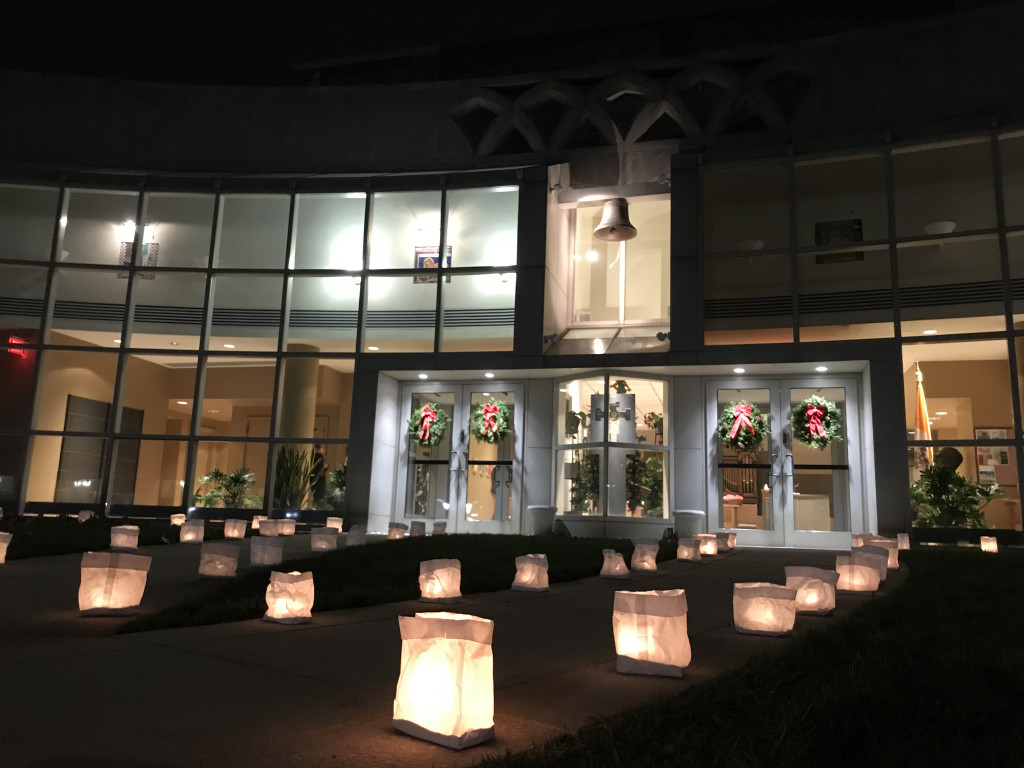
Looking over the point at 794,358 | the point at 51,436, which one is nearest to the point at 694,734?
the point at 794,358

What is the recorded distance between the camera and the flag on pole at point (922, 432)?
13.8m

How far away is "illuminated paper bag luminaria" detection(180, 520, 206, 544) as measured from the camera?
10.8 metres

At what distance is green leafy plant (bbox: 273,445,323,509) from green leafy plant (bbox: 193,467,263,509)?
51cm

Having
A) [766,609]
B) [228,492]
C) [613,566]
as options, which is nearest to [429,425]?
[228,492]

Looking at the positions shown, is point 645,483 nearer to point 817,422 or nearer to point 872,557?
point 817,422

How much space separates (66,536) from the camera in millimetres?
10109

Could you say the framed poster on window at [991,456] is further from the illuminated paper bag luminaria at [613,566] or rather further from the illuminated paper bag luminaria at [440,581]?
the illuminated paper bag luminaria at [440,581]

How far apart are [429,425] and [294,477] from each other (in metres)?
3.10

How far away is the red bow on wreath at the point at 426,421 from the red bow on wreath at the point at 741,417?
6240 mm

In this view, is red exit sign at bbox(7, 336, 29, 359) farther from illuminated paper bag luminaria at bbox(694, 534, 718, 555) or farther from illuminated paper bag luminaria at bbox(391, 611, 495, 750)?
illuminated paper bag luminaria at bbox(391, 611, 495, 750)

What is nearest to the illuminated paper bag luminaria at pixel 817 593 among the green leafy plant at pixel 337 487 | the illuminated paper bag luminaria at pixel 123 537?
the illuminated paper bag luminaria at pixel 123 537

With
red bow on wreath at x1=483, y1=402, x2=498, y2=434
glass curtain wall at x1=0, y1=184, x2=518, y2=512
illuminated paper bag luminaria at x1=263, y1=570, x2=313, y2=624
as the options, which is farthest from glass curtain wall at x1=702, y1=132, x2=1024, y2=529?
illuminated paper bag luminaria at x1=263, y1=570, x2=313, y2=624

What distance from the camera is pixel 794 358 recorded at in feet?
46.9

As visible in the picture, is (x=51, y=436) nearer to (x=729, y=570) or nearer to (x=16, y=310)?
(x=16, y=310)
